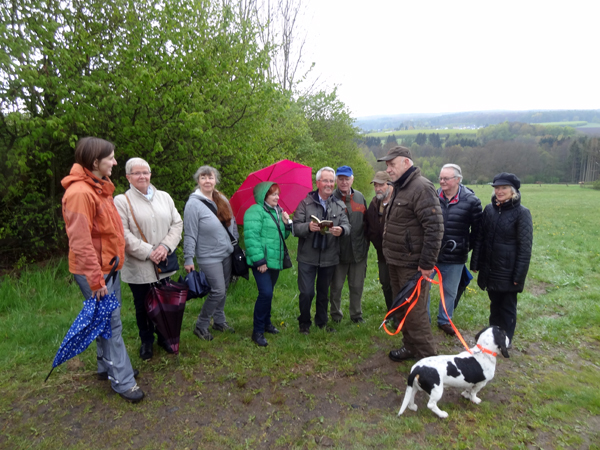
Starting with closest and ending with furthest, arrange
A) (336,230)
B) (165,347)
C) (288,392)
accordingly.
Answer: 1. (288,392)
2. (165,347)
3. (336,230)

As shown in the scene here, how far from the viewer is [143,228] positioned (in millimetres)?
3449

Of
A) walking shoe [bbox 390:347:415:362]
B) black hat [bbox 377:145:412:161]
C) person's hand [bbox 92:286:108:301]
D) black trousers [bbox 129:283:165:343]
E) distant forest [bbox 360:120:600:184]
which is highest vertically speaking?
black hat [bbox 377:145:412:161]

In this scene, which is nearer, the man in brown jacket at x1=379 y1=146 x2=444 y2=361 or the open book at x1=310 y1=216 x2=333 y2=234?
the man in brown jacket at x1=379 y1=146 x2=444 y2=361

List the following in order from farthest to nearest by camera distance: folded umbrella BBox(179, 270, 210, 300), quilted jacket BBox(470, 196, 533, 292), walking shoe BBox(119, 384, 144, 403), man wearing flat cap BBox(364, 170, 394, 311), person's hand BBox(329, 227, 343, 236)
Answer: man wearing flat cap BBox(364, 170, 394, 311)
person's hand BBox(329, 227, 343, 236)
quilted jacket BBox(470, 196, 533, 292)
folded umbrella BBox(179, 270, 210, 300)
walking shoe BBox(119, 384, 144, 403)

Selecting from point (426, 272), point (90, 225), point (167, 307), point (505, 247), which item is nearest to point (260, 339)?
point (167, 307)

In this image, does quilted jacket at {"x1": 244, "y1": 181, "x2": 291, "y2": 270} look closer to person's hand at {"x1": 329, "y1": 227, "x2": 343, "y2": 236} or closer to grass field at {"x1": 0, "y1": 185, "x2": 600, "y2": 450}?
person's hand at {"x1": 329, "y1": 227, "x2": 343, "y2": 236}

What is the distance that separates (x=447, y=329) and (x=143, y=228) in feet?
13.0

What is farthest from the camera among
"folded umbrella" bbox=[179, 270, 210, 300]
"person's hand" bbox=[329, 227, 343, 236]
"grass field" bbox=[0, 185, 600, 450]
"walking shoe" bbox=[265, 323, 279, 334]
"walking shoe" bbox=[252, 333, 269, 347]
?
"walking shoe" bbox=[265, 323, 279, 334]

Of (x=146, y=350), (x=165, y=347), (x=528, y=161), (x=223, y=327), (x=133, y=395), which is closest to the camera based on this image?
(x=133, y=395)

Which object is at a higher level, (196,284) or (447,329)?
(196,284)

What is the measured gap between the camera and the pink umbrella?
4492 millimetres

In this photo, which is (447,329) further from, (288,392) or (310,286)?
(288,392)

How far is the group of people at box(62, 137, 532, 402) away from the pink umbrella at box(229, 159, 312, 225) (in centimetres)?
26

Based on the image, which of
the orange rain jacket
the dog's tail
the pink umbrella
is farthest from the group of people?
the dog's tail
